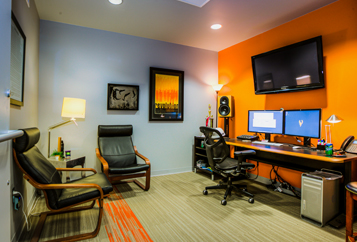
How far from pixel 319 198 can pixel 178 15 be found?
290 centimetres

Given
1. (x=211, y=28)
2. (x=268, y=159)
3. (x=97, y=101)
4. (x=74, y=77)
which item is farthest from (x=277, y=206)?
(x=74, y=77)

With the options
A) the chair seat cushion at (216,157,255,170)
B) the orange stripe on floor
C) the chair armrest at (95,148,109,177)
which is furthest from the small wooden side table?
the chair seat cushion at (216,157,255,170)

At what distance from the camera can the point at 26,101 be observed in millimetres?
2379

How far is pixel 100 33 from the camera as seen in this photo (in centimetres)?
352

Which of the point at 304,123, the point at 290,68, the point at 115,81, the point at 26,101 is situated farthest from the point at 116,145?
the point at 290,68

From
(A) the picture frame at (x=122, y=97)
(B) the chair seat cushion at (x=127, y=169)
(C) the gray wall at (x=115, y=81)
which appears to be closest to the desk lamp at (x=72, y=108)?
(C) the gray wall at (x=115, y=81)

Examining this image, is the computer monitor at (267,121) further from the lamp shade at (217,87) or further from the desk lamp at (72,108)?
the desk lamp at (72,108)

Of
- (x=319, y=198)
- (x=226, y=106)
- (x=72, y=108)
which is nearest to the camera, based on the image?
(x=319, y=198)

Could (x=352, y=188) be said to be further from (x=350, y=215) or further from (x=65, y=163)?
(x=65, y=163)

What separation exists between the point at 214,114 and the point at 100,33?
280 centimetres

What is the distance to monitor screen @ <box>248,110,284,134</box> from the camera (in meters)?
3.01

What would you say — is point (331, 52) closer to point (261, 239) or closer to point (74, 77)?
point (261, 239)

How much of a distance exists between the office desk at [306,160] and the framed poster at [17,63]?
8.77 ft

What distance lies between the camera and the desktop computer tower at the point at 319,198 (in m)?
2.11
